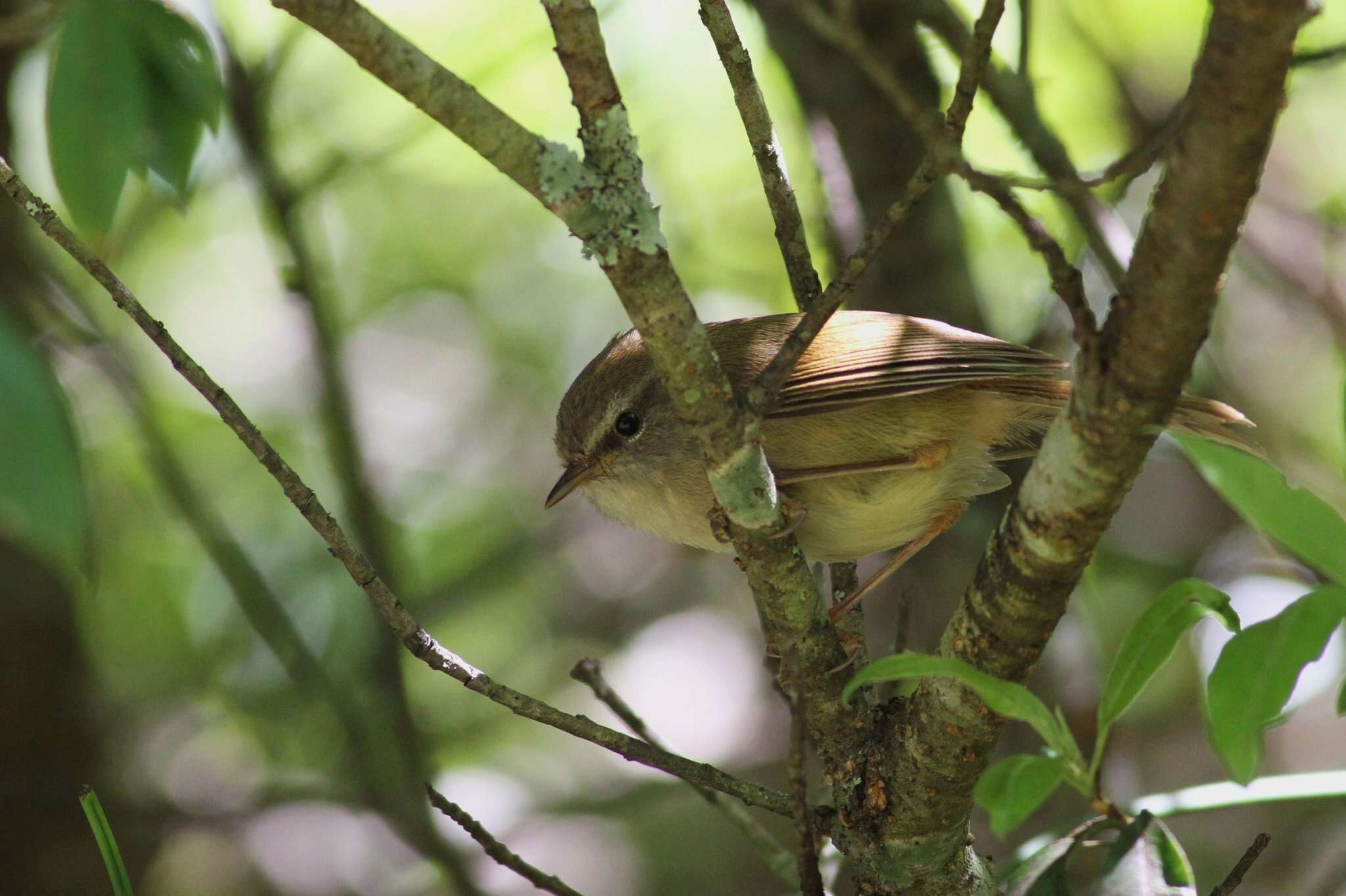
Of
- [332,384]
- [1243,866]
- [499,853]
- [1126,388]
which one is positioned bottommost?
[1243,866]

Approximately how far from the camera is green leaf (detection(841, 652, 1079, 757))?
5.43 feet

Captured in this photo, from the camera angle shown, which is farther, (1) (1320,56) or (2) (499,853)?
(1) (1320,56)

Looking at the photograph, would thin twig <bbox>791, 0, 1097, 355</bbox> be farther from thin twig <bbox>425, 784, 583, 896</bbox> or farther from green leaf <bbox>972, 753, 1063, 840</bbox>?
thin twig <bbox>425, 784, 583, 896</bbox>

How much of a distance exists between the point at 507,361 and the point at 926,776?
16.7 ft

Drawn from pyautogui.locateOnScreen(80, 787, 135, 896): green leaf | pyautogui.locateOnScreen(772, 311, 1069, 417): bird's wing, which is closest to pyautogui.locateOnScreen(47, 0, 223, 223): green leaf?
pyautogui.locateOnScreen(80, 787, 135, 896): green leaf

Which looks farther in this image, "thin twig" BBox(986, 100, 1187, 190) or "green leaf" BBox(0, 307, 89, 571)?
"green leaf" BBox(0, 307, 89, 571)

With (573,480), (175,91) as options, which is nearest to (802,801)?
(573,480)

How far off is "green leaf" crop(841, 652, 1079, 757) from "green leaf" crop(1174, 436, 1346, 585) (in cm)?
39

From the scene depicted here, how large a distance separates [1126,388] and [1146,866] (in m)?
0.77

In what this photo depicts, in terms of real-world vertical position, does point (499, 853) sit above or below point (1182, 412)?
below

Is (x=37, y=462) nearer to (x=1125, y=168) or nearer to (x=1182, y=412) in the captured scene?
(x=1125, y=168)

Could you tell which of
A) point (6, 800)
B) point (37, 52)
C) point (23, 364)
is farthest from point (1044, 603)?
point (37, 52)

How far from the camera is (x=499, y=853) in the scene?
2.52 m

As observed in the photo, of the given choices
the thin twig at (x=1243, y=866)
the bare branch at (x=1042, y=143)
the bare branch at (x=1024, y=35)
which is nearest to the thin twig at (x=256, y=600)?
the thin twig at (x=1243, y=866)
